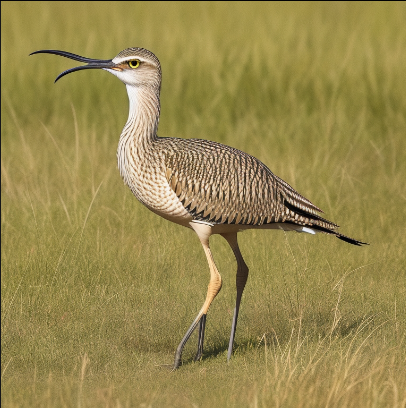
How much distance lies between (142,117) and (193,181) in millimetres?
466

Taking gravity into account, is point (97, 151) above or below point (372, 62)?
below

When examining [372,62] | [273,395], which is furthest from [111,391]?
[372,62]

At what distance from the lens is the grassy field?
14.5 ft

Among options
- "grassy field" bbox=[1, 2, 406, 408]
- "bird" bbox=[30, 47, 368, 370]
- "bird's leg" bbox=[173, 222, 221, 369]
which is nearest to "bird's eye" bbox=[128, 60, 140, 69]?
"bird" bbox=[30, 47, 368, 370]

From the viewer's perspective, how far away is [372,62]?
32.9 ft

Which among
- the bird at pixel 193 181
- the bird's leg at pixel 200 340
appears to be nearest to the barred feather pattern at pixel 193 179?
the bird at pixel 193 181

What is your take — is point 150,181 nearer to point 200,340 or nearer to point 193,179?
point 193,179

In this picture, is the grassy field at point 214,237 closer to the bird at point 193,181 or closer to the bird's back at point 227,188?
the bird at point 193,181

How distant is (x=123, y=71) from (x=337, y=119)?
4.58 metres

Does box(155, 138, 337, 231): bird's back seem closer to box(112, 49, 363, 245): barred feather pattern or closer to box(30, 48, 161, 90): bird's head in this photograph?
box(112, 49, 363, 245): barred feather pattern

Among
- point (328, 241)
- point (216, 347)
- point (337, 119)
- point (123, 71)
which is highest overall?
point (123, 71)

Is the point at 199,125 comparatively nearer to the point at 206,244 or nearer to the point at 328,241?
the point at 328,241

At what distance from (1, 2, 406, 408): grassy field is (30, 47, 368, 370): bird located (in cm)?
48

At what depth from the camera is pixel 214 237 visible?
641cm
